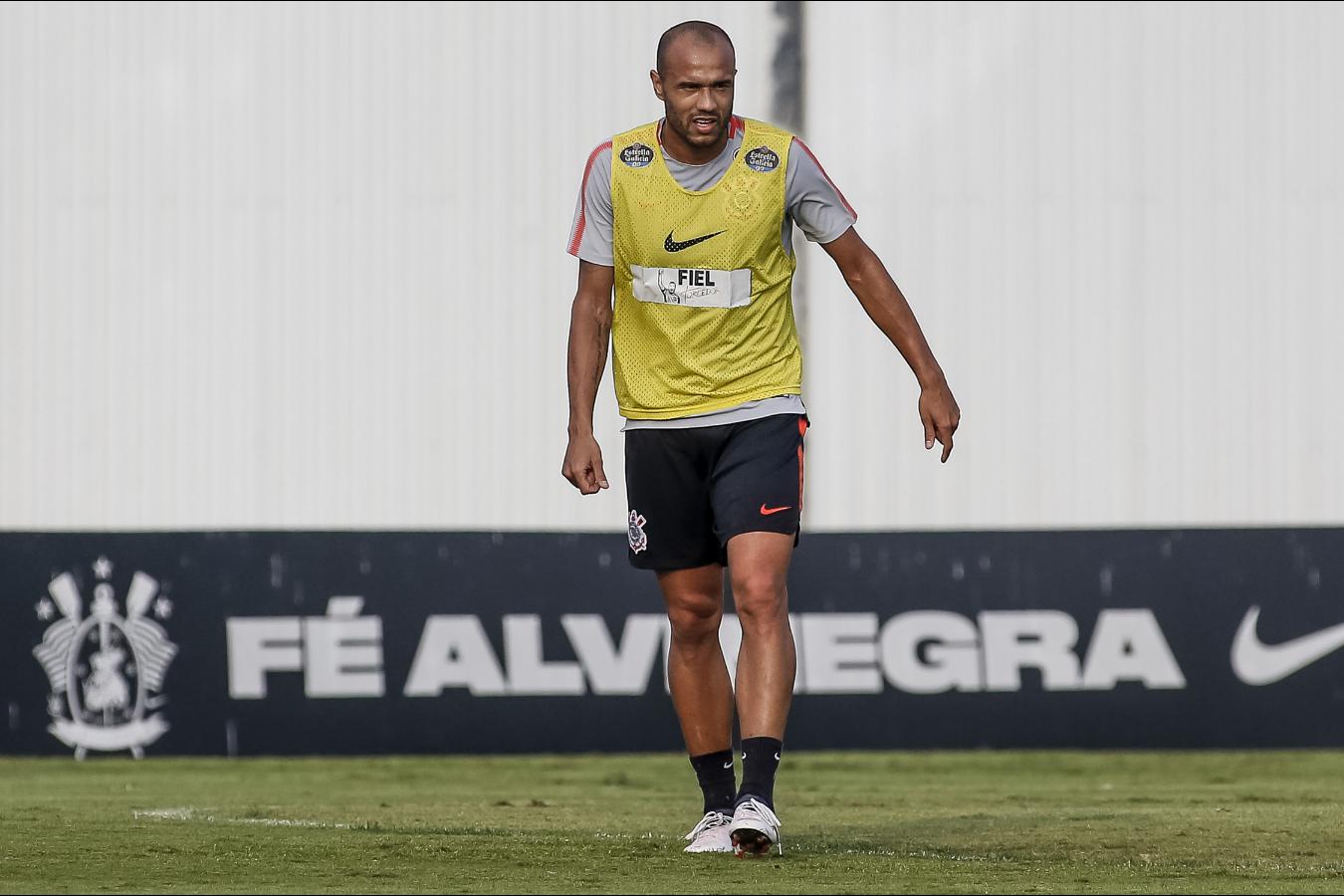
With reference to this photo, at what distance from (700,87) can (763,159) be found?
0.25 meters

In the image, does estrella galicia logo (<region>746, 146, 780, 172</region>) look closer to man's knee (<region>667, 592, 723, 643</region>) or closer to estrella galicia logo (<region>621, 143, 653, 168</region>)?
estrella galicia logo (<region>621, 143, 653, 168</region>)

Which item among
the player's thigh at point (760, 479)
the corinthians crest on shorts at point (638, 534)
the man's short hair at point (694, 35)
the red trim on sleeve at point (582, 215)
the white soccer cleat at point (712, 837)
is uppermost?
the man's short hair at point (694, 35)

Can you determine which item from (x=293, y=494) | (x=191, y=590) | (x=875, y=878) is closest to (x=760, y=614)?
(x=875, y=878)

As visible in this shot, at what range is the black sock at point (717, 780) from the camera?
4828 mm

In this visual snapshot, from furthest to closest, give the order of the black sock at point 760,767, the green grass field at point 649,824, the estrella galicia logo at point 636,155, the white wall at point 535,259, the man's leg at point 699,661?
the white wall at point 535,259 < the man's leg at point 699,661 < the estrella galicia logo at point 636,155 < the black sock at point 760,767 < the green grass field at point 649,824

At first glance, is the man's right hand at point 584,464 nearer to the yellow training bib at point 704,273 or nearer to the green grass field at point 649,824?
the yellow training bib at point 704,273

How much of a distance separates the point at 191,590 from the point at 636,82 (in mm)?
3721

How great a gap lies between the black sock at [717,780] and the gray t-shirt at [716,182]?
82cm

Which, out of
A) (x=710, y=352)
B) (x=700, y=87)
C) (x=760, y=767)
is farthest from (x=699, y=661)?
(x=700, y=87)

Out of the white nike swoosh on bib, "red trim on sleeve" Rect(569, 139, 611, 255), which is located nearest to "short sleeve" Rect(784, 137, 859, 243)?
"red trim on sleeve" Rect(569, 139, 611, 255)

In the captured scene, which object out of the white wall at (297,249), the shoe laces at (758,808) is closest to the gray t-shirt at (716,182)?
the shoe laces at (758,808)

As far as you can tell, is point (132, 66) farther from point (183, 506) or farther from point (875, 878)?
point (875, 878)

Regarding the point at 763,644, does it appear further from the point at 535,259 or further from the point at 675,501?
the point at 535,259

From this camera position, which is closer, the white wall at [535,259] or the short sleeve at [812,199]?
the short sleeve at [812,199]
